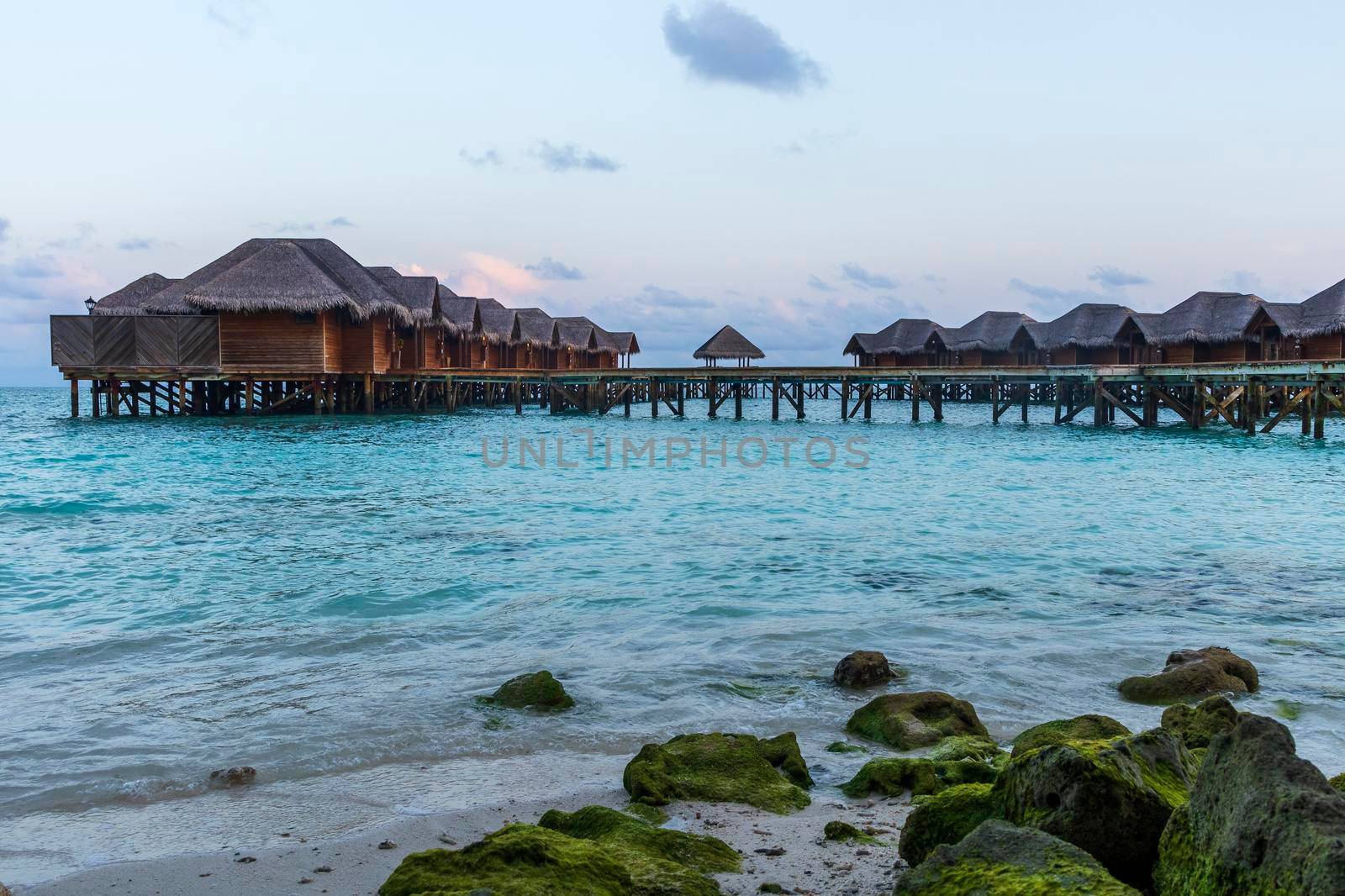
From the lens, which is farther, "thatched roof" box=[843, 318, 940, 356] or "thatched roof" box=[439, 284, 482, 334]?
"thatched roof" box=[843, 318, 940, 356]

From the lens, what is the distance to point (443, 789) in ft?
15.1

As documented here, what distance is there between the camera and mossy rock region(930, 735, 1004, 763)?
488 centimetres

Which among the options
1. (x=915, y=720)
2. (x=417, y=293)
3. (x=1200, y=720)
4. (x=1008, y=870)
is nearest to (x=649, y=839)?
(x=1008, y=870)

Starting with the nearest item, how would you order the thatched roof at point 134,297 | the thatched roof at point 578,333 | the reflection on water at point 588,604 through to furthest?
the reflection on water at point 588,604
the thatched roof at point 134,297
the thatched roof at point 578,333

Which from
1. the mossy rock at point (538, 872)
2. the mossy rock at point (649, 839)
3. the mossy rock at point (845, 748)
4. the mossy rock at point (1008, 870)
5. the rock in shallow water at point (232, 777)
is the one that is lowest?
the mossy rock at point (845, 748)

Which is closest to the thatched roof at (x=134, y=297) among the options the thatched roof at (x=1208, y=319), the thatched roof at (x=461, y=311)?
the thatched roof at (x=461, y=311)

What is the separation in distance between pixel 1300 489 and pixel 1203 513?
4329 millimetres

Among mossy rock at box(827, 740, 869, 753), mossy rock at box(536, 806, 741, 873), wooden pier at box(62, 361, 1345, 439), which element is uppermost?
wooden pier at box(62, 361, 1345, 439)

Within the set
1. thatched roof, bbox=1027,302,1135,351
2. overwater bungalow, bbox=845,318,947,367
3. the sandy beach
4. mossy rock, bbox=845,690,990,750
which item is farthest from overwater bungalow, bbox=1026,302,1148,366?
the sandy beach

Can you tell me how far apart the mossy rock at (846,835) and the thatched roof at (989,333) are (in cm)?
5111

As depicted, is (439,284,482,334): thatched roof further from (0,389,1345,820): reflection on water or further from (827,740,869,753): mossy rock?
(827,740,869,753): mossy rock

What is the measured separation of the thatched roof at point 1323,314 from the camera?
3475 cm

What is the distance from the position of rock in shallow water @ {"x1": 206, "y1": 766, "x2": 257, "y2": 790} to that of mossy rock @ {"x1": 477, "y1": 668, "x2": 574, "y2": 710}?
1484 mm

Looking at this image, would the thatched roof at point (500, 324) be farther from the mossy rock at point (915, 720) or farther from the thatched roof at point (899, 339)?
the mossy rock at point (915, 720)
